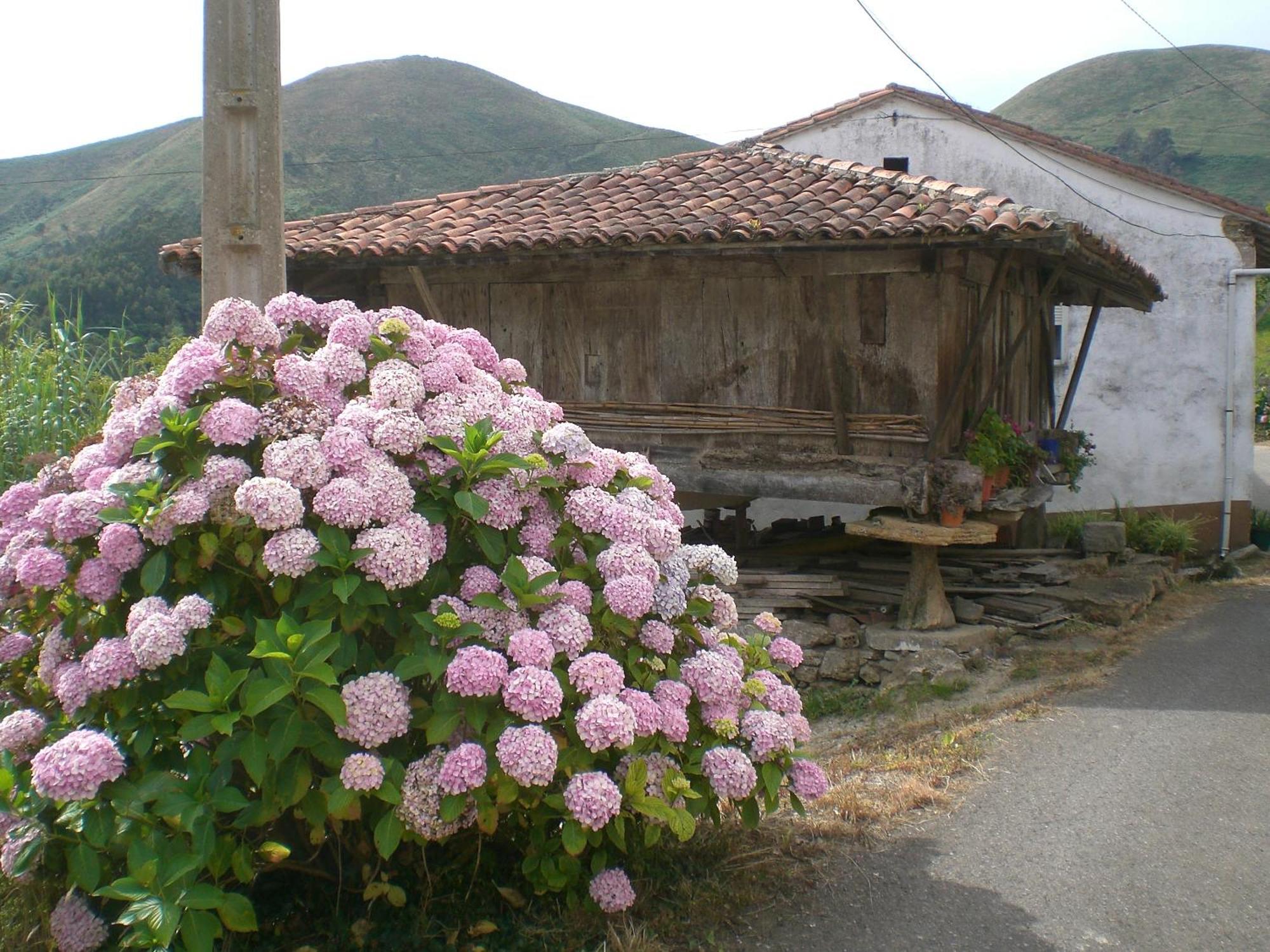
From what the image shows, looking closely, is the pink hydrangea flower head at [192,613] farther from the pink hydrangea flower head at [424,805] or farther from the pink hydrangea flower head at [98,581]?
the pink hydrangea flower head at [424,805]

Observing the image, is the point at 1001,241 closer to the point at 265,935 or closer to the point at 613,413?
the point at 613,413

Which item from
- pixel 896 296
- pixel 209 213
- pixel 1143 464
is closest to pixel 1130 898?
pixel 209 213

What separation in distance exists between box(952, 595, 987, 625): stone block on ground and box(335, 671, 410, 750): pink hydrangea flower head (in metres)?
6.65

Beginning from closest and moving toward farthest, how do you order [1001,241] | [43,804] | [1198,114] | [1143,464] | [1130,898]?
[43,804] < [1130,898] < [1001,241] < [1143,464] < [1198,114]

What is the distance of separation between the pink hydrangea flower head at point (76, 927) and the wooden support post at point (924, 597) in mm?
6422

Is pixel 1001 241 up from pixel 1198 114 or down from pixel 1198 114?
down

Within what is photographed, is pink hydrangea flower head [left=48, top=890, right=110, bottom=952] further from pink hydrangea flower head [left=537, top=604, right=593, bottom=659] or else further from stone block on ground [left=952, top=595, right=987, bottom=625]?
stone block on ground [left=952, top=595, right=987, bottom=625]

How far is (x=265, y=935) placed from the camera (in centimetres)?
326

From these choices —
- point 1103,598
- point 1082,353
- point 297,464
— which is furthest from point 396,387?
point 1082,353

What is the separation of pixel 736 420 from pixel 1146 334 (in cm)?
736

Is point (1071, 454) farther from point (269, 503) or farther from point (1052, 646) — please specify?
point (269, 503)

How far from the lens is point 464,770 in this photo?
2.85 meters

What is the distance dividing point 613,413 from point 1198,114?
213 ft

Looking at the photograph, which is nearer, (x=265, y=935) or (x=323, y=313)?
(x=265, y=935)
